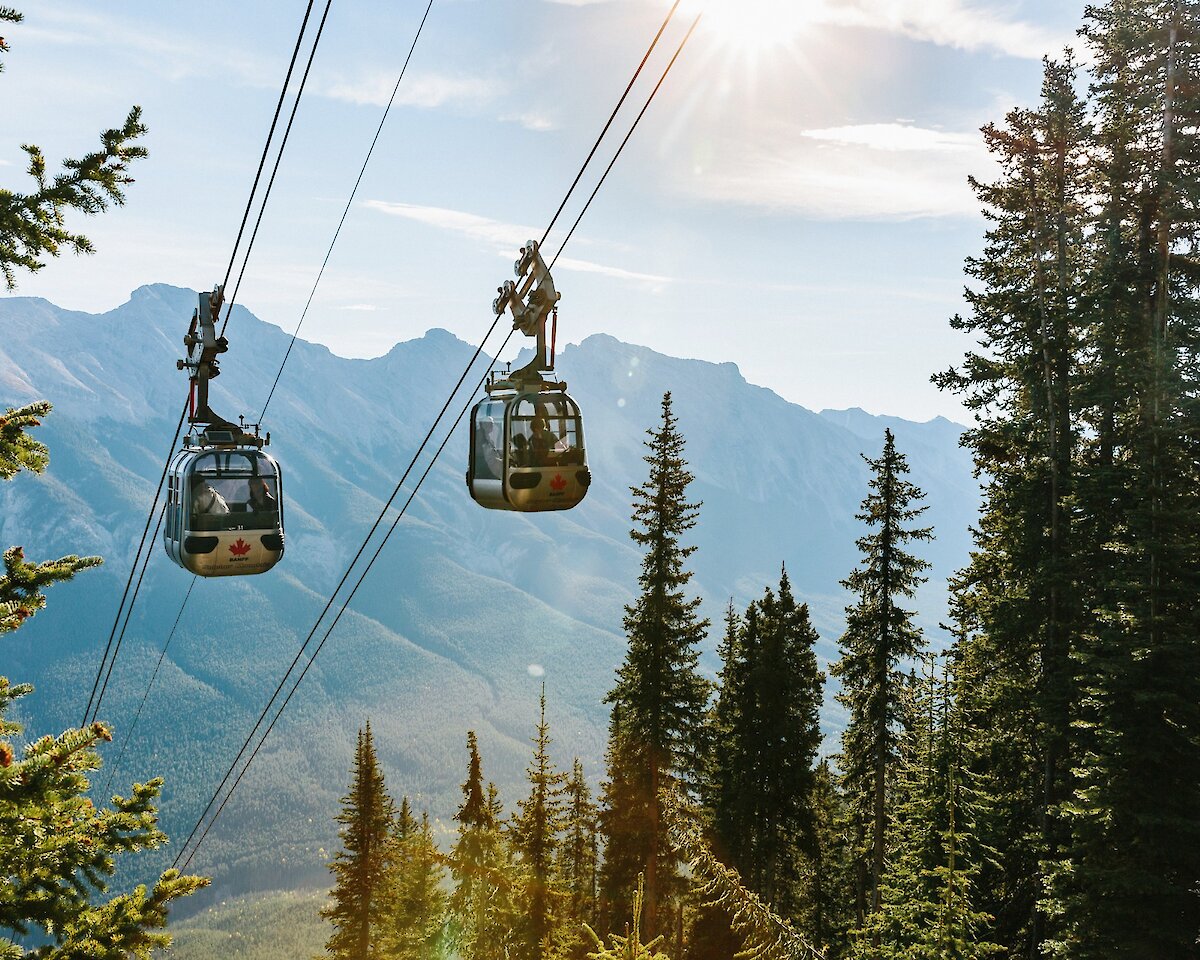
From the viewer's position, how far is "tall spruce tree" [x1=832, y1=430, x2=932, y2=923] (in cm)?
2539

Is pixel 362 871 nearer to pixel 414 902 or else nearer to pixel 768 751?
pixel 414 902

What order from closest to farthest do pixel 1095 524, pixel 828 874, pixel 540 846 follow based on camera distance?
pixel 1095 524, pixel 540 846, pixel 828 874

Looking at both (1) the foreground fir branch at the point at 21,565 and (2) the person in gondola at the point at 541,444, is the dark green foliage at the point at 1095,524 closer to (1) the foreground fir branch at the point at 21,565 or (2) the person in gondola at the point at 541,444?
(2) the person in gondola at the point at 541,444

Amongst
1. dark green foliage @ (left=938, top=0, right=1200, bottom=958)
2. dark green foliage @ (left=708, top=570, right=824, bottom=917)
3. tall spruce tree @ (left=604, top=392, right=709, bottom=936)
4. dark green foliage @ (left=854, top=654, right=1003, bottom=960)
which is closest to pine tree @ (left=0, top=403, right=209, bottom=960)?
dark green foliage @ (left=854, top=654, right=1003, bottom=960)

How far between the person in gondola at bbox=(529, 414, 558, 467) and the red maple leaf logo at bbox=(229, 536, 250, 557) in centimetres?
589

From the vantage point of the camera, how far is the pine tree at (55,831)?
750 cm

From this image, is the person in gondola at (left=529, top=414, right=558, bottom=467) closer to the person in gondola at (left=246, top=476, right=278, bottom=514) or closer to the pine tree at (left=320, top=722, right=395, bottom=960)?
the person in gondola at (left=246, top=476, right=278, bottom=514)

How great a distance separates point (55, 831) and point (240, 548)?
8.30 metres

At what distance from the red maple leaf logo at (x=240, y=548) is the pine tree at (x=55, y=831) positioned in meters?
6.99

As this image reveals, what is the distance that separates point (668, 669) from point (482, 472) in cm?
1432

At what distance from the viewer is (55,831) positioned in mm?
7855

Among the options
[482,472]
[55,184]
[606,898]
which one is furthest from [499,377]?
[606,898]

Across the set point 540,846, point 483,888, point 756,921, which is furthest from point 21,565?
point 540,846

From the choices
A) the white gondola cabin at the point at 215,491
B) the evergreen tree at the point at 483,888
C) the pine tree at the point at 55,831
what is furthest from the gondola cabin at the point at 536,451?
the evergreen tree at the point at 483,888
